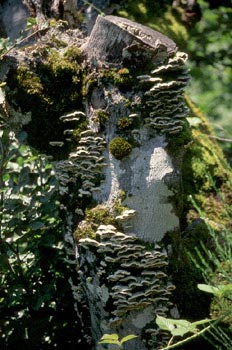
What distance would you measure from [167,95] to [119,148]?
263 mm

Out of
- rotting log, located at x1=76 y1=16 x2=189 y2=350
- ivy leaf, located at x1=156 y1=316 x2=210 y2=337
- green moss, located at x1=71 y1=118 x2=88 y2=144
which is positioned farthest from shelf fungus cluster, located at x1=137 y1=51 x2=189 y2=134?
ivy leaf, located at x1=156 y1=316 x2=210 y2=337

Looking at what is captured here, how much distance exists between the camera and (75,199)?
2.62 meters

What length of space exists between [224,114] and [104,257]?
4.69 metres

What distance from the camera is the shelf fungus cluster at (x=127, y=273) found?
2.43 m

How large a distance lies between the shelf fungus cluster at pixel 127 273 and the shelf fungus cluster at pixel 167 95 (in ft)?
1.41

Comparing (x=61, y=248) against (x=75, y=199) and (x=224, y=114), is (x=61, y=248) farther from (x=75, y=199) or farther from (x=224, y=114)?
(x=224, y=114)

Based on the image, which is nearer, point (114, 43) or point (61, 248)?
point (114, 43)

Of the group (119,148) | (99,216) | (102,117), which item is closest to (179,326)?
(99,216)

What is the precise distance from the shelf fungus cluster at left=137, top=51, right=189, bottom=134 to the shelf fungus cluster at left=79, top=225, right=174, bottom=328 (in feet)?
1.41

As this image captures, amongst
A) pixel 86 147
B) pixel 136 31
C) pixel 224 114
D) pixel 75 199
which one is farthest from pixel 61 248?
pixel 224 114

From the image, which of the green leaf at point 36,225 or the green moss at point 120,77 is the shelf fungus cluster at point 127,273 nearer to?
the green leaf at point 36,225

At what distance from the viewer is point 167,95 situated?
8.13ft

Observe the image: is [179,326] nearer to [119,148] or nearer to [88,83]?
[119,148]

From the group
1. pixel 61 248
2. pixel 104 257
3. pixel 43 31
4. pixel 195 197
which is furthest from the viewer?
pixel 195 197
